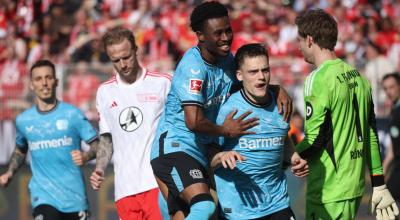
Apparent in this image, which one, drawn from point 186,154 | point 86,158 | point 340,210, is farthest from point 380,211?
point 86,158

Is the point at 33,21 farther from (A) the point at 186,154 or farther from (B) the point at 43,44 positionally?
(A) the point at 186,154

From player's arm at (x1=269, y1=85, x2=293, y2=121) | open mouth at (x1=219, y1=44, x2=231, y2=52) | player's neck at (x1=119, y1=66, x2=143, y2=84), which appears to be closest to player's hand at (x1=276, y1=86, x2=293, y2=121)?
player's arm at (x1=269, y1=85, x2=293, y2=121)

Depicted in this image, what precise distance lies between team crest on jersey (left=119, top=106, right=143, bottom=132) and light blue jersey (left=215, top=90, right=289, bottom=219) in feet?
5.15

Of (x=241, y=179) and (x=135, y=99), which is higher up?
(x=135, y=99)

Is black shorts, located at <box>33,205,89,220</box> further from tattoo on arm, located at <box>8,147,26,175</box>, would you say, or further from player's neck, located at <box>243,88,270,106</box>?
player's neck, located at <box>243,88,270,106</box>

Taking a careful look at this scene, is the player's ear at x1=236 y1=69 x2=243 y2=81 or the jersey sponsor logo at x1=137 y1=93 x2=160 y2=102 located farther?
the jersey sponsor logo at x1=137 y1=93 x2=160 y2=102

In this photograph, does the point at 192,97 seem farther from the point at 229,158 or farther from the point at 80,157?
the point at 80,157

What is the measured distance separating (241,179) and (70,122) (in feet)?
10.9

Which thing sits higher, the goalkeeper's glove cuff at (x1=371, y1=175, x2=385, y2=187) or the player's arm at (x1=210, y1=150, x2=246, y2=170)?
the player's arm at (x1=210, y1=150, x2=246, y2=170)

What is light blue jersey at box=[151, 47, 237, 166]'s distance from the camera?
7070mm

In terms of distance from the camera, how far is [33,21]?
19844 mm

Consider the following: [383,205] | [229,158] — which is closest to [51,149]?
[229,158]

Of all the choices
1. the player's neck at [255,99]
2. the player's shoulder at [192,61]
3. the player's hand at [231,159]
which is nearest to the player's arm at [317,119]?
the player's neck at [255,99]

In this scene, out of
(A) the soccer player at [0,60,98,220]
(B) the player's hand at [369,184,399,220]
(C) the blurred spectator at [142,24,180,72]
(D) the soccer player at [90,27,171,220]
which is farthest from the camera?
(C) the blurred spectator at [142,24,180,72]
